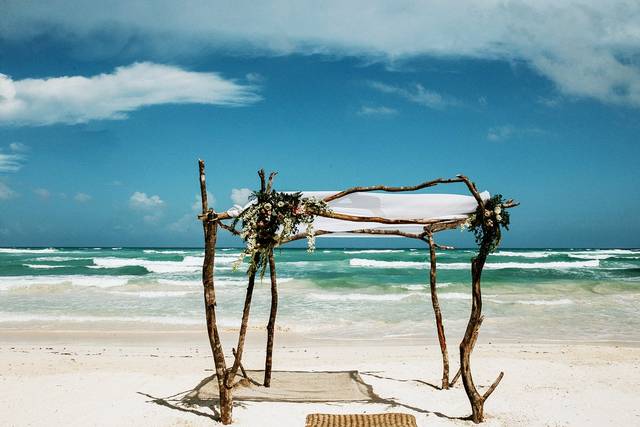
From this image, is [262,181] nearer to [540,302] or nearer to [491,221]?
[491,221]

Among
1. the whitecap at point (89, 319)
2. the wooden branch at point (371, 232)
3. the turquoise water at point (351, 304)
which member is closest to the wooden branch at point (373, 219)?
the wooden branch at point (371, 232)

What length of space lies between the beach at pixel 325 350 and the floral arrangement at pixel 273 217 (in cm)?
167

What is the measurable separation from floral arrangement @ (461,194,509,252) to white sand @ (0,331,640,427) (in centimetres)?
171

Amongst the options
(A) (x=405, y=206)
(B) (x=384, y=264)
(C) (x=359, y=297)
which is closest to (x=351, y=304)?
(C) (x=359, y=297)

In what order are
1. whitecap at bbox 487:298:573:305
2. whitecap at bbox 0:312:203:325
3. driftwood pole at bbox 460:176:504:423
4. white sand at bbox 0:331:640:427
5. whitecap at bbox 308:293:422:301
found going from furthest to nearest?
1. whitecap at bbox 308:293:422:301
2. whitecap at bbox 487:298:573:305
3. whitecap at bbox 0:312:203:325
4. white sand at bbox 0:331:640:427
5. driftwood pole at bbox 460:176:504:423

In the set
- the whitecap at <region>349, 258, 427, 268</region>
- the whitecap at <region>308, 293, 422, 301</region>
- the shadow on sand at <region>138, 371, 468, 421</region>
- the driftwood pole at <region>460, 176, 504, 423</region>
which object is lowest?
the whitecap at <region>308, 293, 422, 301</region>

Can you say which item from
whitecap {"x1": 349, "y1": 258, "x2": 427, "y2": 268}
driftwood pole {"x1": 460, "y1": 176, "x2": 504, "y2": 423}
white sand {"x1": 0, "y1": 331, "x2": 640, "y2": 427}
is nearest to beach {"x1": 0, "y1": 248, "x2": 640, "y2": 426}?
white sand {"x1": 0, "y1": 331, "x2": 640, "y2": 427}

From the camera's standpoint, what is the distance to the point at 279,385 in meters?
6.56

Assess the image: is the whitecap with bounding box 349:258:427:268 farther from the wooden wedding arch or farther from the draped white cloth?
the wooden wedding arch

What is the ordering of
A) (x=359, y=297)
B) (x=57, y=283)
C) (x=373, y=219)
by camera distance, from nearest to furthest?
(x=373, y=219) → (x=359, y=297) → (x=57, y=283)

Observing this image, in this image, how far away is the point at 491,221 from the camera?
5.34 metres

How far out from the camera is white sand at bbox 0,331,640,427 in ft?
18.0

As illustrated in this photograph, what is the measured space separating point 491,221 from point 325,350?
5176 mm

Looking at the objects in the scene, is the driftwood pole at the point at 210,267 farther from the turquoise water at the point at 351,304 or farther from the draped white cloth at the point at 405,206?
the turquoise water at the point at 351,304
